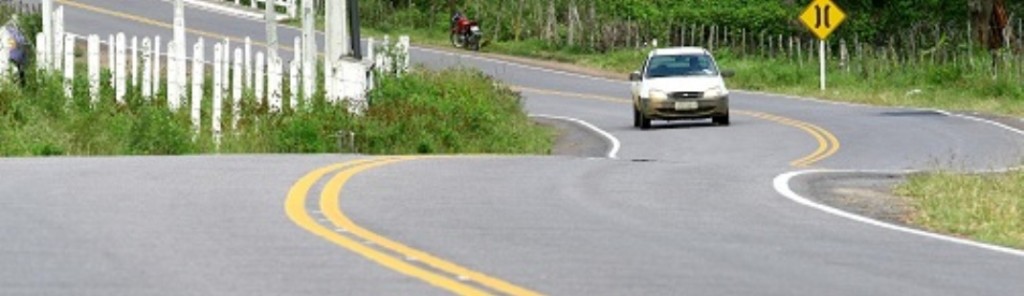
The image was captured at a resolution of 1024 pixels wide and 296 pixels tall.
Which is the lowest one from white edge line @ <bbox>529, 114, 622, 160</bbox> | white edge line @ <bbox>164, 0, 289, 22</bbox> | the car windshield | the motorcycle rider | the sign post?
white edge line @ <bbox>529, 114, 622, 160</bbox>

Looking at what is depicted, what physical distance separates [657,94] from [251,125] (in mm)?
11966

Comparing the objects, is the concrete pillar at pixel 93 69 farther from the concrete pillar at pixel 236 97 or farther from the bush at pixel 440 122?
the bush at pixel 440 122

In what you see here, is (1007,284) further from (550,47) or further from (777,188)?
(550,47)

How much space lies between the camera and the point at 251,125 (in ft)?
98.4

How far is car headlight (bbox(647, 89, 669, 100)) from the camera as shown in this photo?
4059 cm

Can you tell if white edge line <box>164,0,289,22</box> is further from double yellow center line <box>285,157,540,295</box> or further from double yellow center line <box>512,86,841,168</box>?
double yellow center line <box>285,157,540,295</box>

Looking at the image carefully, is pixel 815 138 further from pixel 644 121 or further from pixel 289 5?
pixel 289 5

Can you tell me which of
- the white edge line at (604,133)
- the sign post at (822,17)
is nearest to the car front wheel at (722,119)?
the white edge line at (604,133)

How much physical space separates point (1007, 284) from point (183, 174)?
8135mm

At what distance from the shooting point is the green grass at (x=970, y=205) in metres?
16.9

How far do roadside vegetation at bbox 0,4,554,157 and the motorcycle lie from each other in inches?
1140

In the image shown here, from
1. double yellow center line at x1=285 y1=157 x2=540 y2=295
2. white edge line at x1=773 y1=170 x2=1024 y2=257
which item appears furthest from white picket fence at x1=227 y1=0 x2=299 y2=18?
double yellow center line at x1=285 y1=157 x2=540 y2=295

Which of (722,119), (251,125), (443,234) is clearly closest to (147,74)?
(251,125)

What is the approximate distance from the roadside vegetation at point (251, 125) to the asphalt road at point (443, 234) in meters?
5.06
